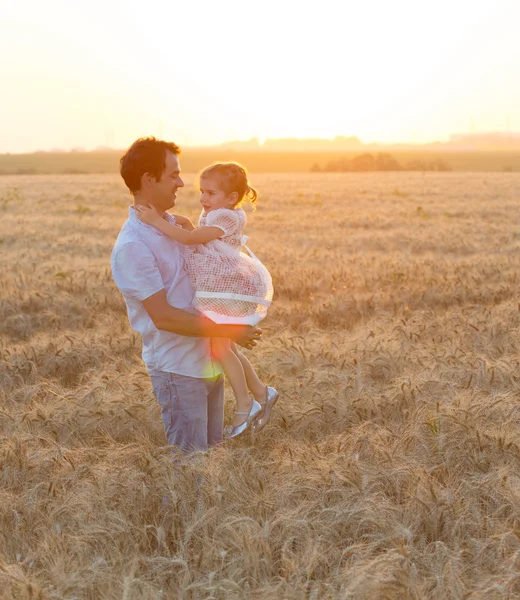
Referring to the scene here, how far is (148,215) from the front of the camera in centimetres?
386

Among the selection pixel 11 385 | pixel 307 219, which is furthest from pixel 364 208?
pixel 11 385

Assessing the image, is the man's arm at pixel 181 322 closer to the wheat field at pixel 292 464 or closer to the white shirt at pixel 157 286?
the white shirt at pixel 157 286

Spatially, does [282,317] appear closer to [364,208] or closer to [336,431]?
[336,431]

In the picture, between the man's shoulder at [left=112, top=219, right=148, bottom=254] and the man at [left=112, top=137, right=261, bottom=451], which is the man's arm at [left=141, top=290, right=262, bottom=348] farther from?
the man's shoulder at [left=112, top=219, right=148, bottom=254]

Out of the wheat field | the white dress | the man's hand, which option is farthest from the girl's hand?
the wheat field

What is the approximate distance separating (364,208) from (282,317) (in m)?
16.1

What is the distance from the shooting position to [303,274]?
400 inches

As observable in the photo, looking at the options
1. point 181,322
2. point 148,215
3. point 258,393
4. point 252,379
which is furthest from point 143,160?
point 258,393

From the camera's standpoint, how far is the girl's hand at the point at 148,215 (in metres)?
3.85

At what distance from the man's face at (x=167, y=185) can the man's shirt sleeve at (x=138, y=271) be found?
0.28 meters

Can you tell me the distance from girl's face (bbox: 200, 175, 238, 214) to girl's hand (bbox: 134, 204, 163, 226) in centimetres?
35

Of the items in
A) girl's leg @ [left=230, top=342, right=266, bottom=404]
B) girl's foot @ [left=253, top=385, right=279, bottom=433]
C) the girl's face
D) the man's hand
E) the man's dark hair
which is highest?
the man's dark hair

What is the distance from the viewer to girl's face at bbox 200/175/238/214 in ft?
13.5

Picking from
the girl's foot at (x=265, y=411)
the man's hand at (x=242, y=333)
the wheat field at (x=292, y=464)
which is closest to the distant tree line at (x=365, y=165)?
the wheat field at (x=292, y=464)
